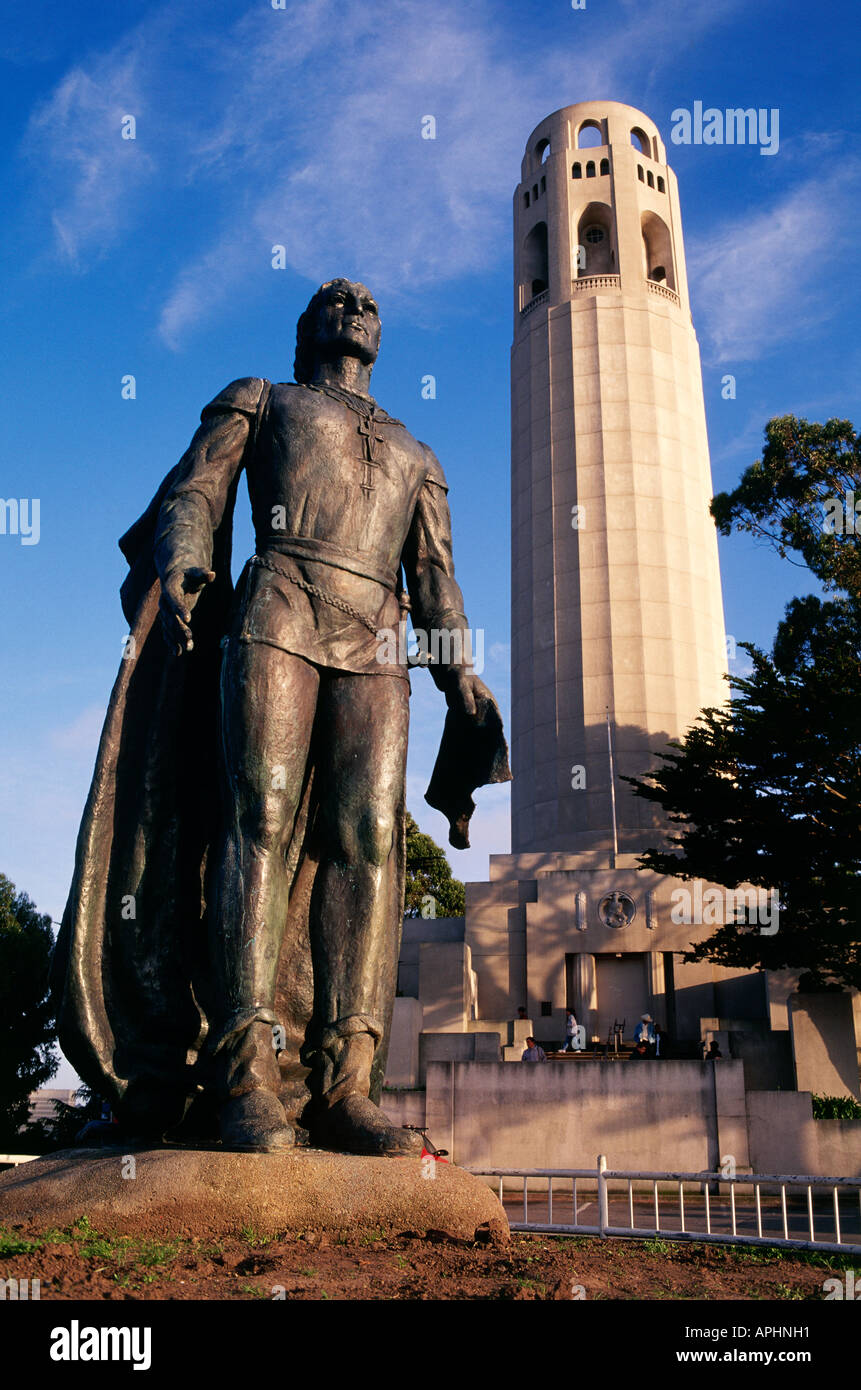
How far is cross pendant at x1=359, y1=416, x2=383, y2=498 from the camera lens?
5562mm

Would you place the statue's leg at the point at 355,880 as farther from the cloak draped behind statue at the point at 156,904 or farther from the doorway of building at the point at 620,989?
the doorway of building at the point at 620,989

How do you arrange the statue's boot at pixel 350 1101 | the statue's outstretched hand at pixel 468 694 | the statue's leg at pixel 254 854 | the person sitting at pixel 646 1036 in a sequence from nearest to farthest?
the statue's boot at pixel 350 1101
the statue's leg at pixel 254 854
the statue's outstretched hand at pixel 468 694
the person sitting at pixel 646 1036

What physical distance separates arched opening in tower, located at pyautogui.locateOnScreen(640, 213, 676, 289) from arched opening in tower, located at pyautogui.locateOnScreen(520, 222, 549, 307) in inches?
150

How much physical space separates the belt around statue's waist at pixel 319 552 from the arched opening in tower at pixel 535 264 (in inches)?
1644

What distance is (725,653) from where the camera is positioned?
40.6m

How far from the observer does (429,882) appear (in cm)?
4728

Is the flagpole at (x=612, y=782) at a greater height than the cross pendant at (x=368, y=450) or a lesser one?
greater

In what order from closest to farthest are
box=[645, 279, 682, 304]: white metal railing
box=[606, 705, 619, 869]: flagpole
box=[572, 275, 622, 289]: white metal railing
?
box=[606, 705, 619, 869]: flagpole
box=[572, 275, 622, 289]: white metal railing
box=[645, 279, 682, 304]: white metal railing

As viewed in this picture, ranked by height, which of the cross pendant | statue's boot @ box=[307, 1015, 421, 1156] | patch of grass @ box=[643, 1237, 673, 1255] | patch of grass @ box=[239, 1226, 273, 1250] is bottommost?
patch of grass @ box=[643, 1237, 673, 1255]

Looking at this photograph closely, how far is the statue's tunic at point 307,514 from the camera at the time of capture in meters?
5.25

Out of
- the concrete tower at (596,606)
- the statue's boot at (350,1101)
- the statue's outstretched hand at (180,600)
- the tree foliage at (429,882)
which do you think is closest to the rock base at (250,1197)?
the statue's boot at (350,1101)

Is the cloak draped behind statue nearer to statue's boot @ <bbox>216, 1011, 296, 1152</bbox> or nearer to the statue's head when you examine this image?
statue's boot @ <bbox>216, 1011, 296, 1152</bbox>

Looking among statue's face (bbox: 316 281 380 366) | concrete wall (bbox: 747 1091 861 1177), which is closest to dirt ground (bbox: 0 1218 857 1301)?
statue's face (bbox: 316 281 380 366)

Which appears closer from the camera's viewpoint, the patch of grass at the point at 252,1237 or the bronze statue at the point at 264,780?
the patch of grass at the point at 252,1237
